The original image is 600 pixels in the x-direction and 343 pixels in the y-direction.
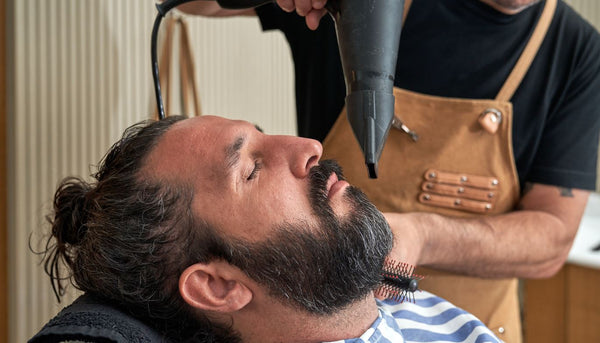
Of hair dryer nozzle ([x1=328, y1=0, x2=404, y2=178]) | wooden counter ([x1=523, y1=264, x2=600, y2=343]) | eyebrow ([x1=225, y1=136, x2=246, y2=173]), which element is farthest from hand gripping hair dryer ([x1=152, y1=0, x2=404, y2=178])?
wooden counter ([x1=523, y1=264, x2=600, y2=343])

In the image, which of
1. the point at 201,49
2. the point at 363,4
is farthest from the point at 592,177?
the point at 201,49

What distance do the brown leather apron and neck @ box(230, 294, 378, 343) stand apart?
489 mm

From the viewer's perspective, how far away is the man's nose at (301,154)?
44.1 inches

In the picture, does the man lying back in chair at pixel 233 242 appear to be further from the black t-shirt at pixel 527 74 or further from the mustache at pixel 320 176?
the black t-shirt at pixel 527 74

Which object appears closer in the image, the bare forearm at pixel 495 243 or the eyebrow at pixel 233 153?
the eyebrow at pixel 233 153

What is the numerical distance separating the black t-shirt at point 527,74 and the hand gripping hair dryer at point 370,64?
1.52 feet

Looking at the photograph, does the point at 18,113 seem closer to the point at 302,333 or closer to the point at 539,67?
the point at 302,333

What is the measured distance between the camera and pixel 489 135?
1.50 meters

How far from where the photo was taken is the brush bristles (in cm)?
114

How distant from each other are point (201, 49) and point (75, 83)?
546mm

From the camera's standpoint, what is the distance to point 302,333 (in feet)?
3.61

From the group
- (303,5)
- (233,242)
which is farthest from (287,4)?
(233,242)

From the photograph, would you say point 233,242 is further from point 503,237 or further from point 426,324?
point 503,237

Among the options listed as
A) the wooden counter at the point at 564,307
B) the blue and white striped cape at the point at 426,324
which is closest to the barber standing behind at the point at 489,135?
the blue and white striped cape at the point at 426,324
